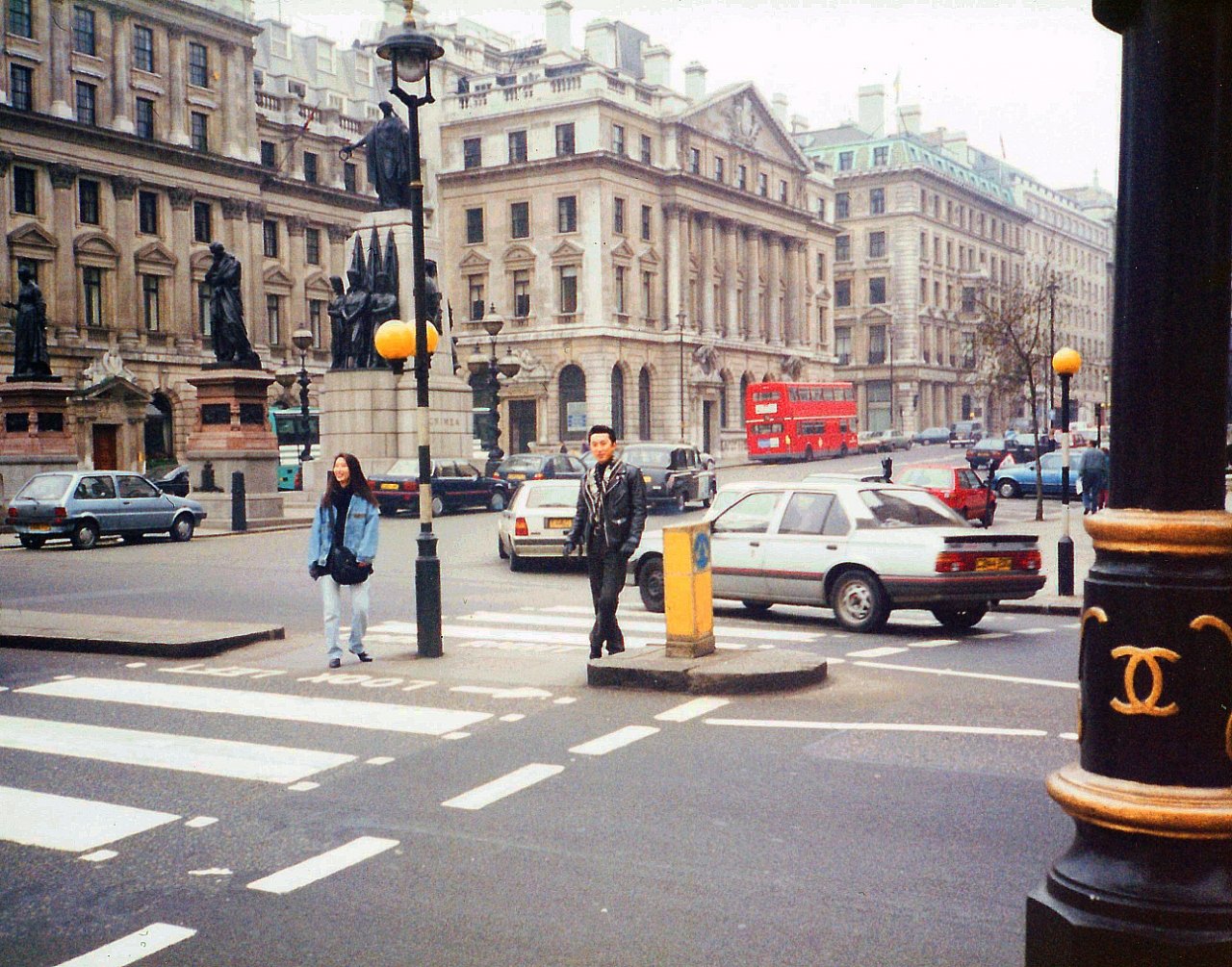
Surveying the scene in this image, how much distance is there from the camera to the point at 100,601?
17.1m

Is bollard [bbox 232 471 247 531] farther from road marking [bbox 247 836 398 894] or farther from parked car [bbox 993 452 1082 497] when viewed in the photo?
road marking [bbox 247 836 398 894]

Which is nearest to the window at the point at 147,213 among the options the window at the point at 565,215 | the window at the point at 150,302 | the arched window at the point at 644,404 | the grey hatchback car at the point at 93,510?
the window at the point at 150,302

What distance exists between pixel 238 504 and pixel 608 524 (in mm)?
21812

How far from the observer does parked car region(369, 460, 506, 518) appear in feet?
113

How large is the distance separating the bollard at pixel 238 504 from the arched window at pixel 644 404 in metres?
45.2

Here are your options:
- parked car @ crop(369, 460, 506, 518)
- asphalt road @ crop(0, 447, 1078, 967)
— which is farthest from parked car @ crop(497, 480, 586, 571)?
parked car @ crop(369, 460, 506, 518)

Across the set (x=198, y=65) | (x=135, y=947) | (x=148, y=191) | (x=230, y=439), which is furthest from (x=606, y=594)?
(x=198, y=65)

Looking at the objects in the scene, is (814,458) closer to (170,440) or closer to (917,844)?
(170,440)

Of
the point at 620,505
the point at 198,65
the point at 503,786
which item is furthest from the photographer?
the point at 198,65

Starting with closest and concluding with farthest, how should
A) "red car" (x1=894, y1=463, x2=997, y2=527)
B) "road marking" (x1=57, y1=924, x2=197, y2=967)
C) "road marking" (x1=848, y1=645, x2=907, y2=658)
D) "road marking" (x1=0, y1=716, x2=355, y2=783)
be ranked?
"road marking" (x1=57, y1=924, x2=197, y2=967), "road marking" (x1=0, y1=716, x2=355, y2=783), "road marking" (x1=848, y1=645, x2=907, y2=658), "red car" (x1=894, y1=463, x2=997, y2=527)

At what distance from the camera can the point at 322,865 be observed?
576 cm

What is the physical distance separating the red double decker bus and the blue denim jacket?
51750 mm

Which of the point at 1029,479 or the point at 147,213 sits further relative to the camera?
the point at 147,213

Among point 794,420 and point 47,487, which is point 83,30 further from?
point 47,487
